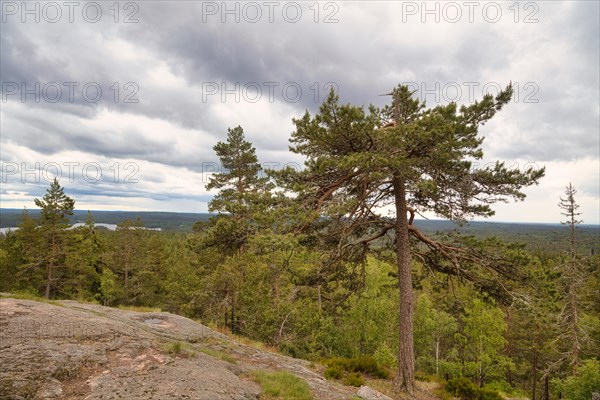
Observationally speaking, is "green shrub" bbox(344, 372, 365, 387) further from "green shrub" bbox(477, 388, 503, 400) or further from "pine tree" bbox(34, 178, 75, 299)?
"pine tree" bbox(34, 178, 75, 299)

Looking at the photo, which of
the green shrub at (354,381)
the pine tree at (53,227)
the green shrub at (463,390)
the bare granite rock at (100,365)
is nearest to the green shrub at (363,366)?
the green shrub at (354,381)

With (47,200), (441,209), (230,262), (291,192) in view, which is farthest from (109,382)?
(47,200)

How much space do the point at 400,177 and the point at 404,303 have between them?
14.9 feet

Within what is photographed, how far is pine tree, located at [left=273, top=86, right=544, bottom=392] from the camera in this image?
918 cm

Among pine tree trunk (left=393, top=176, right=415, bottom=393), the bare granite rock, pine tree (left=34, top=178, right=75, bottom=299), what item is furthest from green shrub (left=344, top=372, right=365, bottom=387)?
pine tree (left=34, top=178, right=75, bottom=299)

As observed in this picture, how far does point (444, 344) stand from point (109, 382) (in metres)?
42.9

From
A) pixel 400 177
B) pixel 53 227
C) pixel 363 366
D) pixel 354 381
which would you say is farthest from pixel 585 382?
pixel 53 227

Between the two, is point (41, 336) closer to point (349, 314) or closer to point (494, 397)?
point (494, 397)

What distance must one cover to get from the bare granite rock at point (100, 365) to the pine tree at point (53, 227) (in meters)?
19.6

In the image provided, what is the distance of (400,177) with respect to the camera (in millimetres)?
10234

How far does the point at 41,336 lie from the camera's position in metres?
7.14

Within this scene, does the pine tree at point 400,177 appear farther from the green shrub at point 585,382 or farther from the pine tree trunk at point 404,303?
the green shrub at point 585,382

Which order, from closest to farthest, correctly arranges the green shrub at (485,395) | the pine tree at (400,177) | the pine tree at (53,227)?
the pine tree at (400,177)
the green shrub at (485,395)
the pine tree at (53,227)

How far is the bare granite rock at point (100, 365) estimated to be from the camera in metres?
5.41
